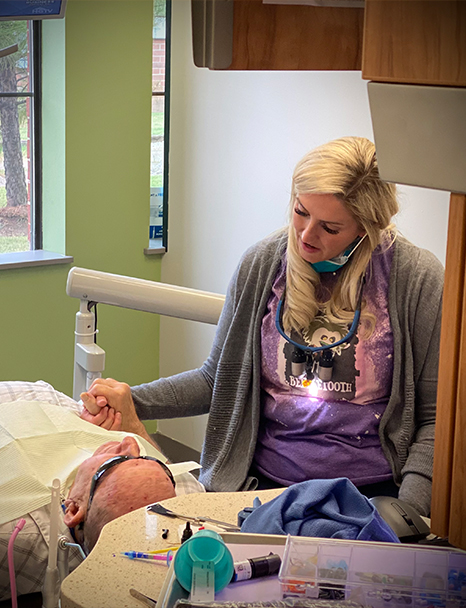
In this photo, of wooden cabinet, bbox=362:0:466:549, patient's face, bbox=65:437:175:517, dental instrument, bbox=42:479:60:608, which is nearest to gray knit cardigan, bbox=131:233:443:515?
patient's face, bbox=65:437:175:517

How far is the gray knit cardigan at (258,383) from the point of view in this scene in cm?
165

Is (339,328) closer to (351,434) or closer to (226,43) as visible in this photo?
(351,434)

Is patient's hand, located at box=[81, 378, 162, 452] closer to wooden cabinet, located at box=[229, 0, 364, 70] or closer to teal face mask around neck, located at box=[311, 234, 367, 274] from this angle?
teal face mask around neck, located at box=[311, 234, 367, 274]

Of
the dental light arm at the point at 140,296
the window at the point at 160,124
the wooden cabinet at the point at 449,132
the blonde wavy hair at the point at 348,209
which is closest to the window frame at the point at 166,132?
the window at the point at 160,124

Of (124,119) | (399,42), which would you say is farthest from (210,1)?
(124,119)

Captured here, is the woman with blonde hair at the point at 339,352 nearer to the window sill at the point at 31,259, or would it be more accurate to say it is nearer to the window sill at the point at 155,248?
the window sill at the point at 31,259

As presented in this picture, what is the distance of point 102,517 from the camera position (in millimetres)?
1343

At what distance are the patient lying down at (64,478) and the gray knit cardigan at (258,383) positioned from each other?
14 centimetres

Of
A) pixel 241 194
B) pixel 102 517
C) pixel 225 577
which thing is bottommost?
pixel 102 517

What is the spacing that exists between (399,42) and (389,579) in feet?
1.92

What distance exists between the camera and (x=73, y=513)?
145 centimetres

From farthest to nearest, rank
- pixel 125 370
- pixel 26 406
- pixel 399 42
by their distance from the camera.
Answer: pixel 125 370 < pixel 26 406 < pixel 399 42

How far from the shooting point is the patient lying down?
4.50 feet

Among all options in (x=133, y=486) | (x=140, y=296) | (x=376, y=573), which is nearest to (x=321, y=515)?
(x=376, y=573)
